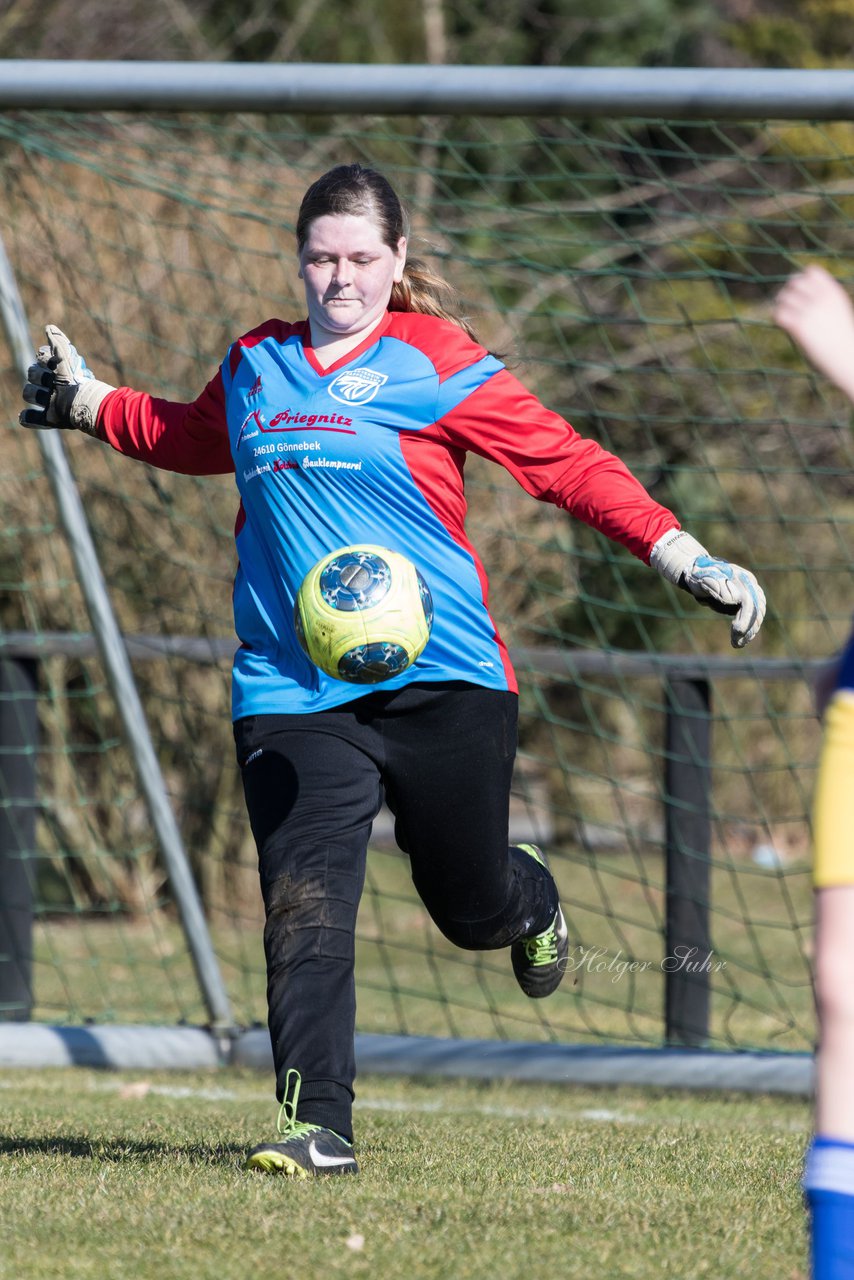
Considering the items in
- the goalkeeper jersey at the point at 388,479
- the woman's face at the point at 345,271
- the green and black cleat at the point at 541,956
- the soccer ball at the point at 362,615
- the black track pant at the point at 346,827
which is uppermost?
the woman's face at the point at 345,271

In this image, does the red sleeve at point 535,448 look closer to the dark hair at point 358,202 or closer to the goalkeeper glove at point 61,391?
the dark hair at point 358,202

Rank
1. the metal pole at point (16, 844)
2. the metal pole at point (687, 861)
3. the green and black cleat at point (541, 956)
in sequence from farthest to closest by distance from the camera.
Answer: the metal pole at point (16, 844)
the metal pole at point (687, 861)
the green and black cleat at point (541, 956)

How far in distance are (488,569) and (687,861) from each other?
13.7 ft

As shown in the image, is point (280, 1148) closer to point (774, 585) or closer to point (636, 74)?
point (636, 74)

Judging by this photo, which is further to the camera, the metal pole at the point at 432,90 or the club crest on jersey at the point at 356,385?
the metal pole at the point at 432,90

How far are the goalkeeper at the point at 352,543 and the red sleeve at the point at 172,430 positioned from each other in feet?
0.31

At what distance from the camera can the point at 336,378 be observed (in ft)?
11.5

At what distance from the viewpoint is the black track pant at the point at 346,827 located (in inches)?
130

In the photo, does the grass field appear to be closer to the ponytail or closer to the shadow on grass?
the shadow on grass

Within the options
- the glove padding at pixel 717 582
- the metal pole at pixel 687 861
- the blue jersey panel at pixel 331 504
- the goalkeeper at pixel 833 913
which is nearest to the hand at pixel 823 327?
the goalkeeper at pixel 833 913

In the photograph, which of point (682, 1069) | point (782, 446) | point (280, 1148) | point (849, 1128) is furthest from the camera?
point (782, 446)

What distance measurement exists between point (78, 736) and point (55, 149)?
5.16m

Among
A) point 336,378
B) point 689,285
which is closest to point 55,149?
point 336,378

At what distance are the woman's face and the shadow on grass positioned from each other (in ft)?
5.82
